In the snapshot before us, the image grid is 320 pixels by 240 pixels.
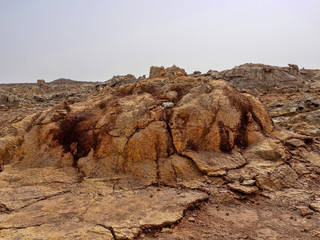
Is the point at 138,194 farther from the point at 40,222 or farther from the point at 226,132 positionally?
the point at 226,132

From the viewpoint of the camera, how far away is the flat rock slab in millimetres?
2750

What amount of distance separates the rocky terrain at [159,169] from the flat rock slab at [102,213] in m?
0.02

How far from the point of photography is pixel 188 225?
117 inches

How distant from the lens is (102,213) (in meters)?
3.16

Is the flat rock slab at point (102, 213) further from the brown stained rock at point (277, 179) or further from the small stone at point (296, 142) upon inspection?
the small stone at point (296, 142)

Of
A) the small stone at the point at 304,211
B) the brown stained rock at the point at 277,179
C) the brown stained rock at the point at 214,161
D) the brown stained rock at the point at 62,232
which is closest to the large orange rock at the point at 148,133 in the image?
the brown stained rock at the point at 214,161

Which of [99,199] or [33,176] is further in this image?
[33,176]

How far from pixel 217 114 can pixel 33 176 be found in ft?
13.1

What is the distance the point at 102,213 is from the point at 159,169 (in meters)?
1.42

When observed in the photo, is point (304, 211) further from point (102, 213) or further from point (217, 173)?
point (102, 213)

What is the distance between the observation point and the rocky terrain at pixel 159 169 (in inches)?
115

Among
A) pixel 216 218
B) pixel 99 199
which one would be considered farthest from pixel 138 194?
pixel 216 218

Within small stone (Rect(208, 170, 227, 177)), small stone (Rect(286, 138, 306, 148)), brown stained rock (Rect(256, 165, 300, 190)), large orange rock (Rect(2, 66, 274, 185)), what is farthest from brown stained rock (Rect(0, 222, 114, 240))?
small stone (Rect(286, 138, 306, 148))

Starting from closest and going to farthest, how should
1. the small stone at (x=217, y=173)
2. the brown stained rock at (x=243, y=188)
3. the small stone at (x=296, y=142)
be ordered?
the brown stained rock at (x=243, y=188)
the small stone at (x=217, y=173)
the small stone at (x=296, y=142)
